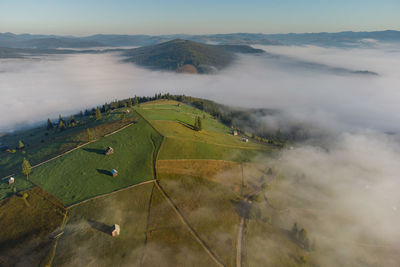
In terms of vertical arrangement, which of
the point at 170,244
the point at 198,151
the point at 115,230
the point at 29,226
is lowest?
the point at 170,244

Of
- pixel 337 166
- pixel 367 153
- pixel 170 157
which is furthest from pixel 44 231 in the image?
pixel 367 153

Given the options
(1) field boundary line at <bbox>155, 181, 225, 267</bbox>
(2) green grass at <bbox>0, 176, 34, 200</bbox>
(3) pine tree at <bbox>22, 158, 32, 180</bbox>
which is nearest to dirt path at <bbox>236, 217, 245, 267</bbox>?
(1) field boundary line at <bbox>155, 181, 225, 267</bbox>

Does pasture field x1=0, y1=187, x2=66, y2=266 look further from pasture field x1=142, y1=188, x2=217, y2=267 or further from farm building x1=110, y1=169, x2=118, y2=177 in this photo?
pasture field x1=142, y1=188, x2=217, y2=267

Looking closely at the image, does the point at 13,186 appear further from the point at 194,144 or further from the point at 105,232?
the point at 194,144

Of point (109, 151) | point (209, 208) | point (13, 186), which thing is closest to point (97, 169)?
point (109, 151)

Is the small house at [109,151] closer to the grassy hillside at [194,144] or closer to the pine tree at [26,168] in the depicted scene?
the grassy hillside at [194,144]
